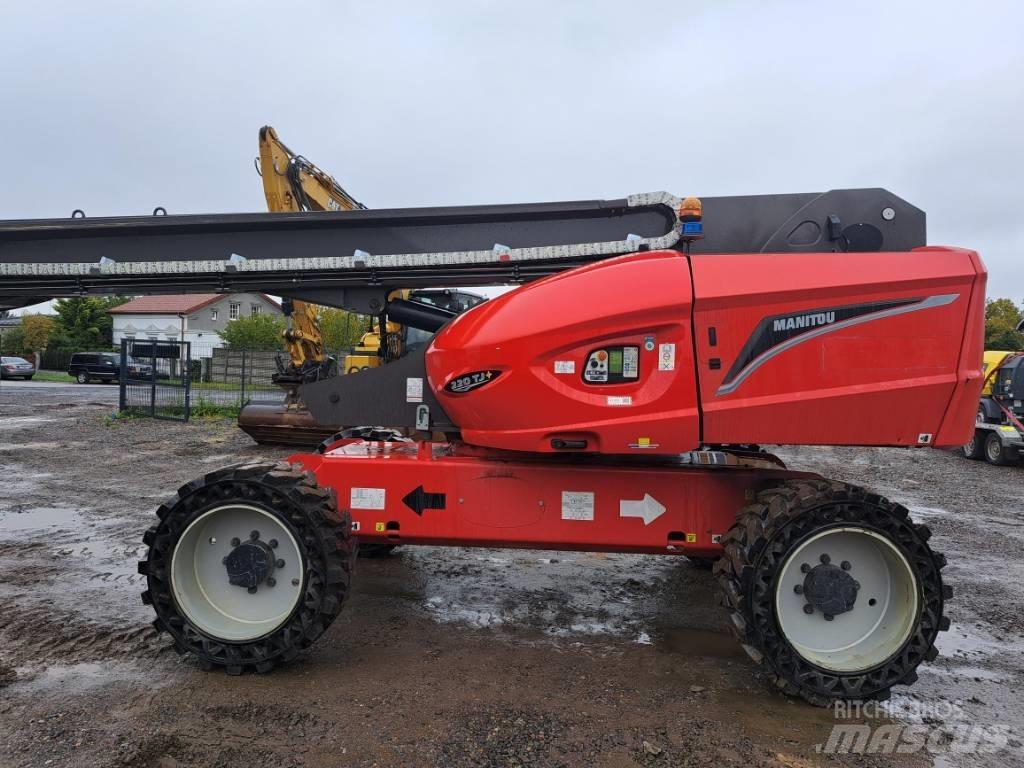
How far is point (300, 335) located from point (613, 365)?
33.6 feet

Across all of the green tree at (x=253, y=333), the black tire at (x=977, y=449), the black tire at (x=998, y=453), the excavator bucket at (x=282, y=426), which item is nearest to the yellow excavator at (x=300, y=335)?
the excavator bucket at (x=282, y=426)

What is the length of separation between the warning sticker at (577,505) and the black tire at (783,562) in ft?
2.85

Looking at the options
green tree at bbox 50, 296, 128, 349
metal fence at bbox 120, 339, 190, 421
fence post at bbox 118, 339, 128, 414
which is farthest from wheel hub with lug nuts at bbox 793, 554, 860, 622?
green tree at bbox 50, 296, 128, 349

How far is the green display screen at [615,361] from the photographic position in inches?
146

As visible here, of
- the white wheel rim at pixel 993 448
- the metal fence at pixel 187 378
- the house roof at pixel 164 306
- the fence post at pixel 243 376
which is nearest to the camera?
the white wheel rim at pixel 993 448

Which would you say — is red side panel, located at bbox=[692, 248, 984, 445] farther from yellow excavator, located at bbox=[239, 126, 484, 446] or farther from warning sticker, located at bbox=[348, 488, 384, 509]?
yellow excavator, located at bbox=[239, 126, 484, 446]

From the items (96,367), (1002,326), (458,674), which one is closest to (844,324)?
(458,674)

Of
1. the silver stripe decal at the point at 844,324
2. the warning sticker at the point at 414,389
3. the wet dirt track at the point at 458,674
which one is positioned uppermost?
the silver stripe decal at the point at 844,324

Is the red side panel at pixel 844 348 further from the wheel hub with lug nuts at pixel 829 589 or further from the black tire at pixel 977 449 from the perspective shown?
the black tire at pixel 977 449

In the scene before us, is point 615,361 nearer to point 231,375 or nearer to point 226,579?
point 226,579

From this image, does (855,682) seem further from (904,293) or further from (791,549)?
(904,293)

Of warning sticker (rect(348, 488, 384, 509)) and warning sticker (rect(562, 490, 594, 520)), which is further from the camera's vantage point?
warning sticker (rect(348, 488, 384, 509))

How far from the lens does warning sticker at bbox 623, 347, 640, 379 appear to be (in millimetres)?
3699

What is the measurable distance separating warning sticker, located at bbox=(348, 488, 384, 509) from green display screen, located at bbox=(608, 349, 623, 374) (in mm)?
1634
